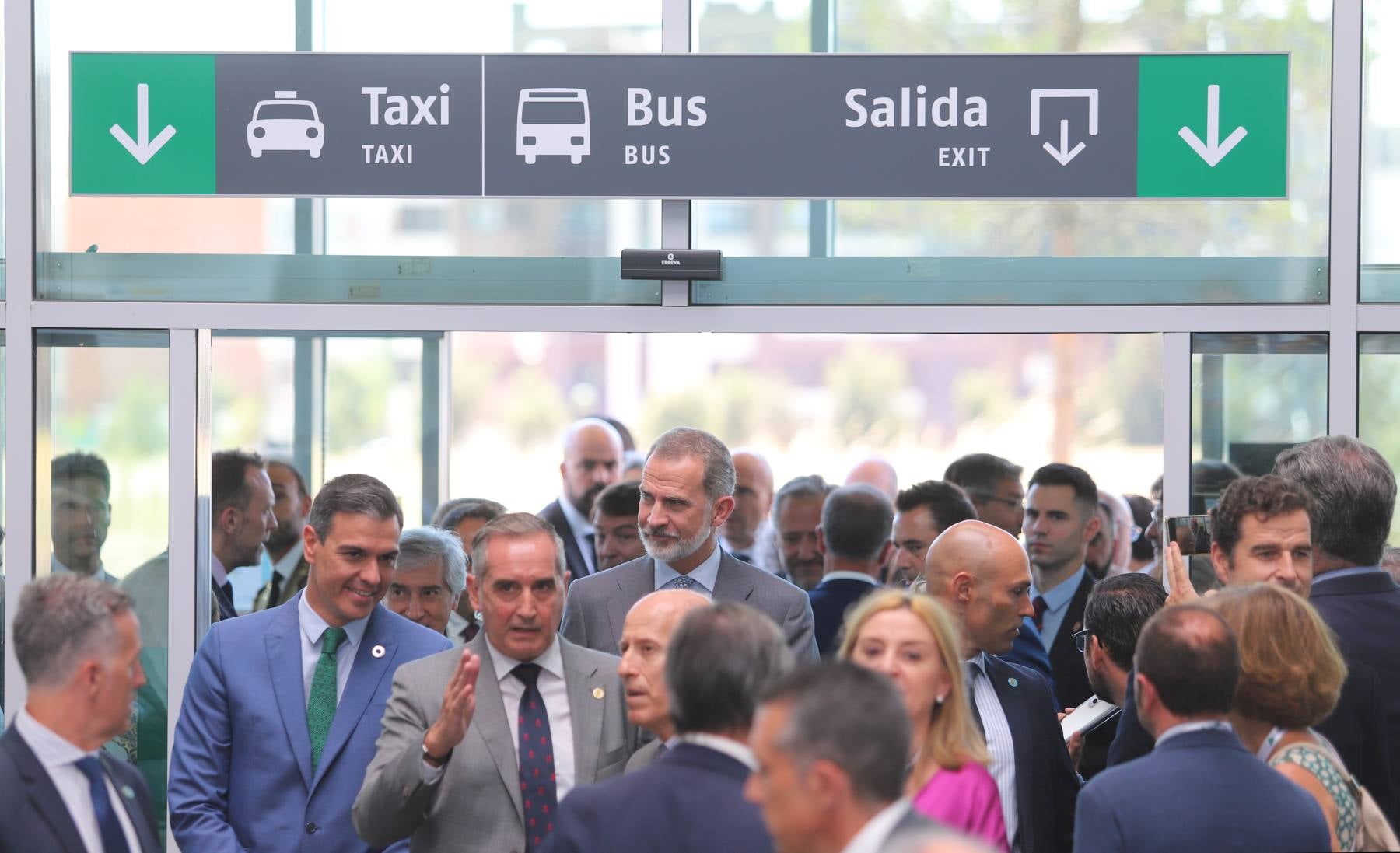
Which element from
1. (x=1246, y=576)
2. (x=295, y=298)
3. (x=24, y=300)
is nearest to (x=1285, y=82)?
(x=1246, y=576)

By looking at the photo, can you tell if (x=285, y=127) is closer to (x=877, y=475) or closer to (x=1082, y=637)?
(x=1082, y=637)

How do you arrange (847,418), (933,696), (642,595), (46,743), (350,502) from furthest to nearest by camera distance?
(847,418) → (642,595) → (350,502) → (933,696) → (46,743)

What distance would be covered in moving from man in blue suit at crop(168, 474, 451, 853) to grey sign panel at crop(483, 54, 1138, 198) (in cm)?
179

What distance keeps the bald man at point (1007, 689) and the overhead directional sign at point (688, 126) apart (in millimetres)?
1739

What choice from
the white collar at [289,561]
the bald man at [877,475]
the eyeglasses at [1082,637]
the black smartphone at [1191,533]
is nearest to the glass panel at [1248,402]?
the eyeglasses at [1082,637]

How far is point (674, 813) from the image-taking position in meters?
2.75

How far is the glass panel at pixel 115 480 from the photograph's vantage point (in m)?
5.58

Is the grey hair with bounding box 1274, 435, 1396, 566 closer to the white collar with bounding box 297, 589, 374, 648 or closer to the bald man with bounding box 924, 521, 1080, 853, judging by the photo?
the bald man with bounding box 924, 521, 1080, 853

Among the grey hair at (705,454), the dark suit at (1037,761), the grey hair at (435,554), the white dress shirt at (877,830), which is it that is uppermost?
the grey hair at (705,454)

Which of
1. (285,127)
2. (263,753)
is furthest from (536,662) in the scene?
(285,127)

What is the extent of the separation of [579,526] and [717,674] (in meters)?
5.63

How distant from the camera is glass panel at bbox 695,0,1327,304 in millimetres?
5461

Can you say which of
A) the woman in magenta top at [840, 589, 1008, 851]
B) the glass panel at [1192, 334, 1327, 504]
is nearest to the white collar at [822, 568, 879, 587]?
the glass panel at [1192, 334, 1327, 504]

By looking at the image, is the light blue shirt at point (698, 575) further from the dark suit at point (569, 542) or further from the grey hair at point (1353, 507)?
the dark suit at point (569, 542)
